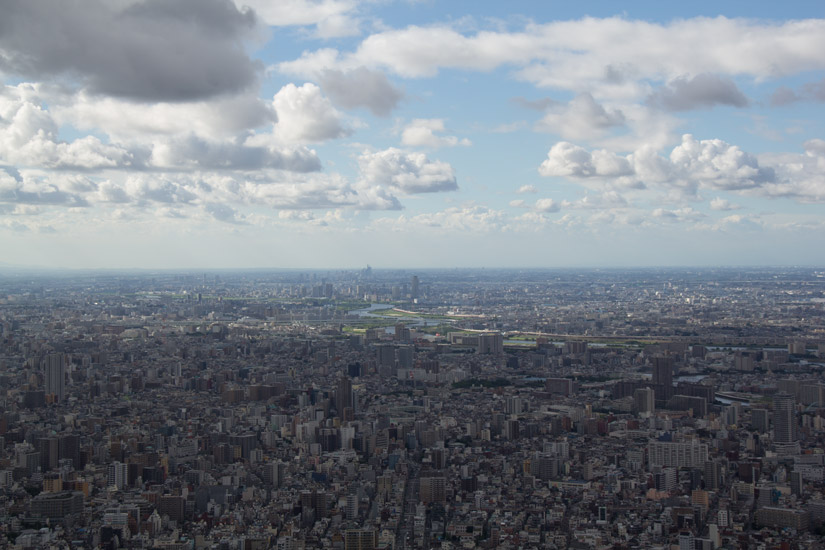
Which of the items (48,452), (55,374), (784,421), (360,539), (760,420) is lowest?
(360,539)

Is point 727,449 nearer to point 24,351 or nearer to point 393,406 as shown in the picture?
point 393,406

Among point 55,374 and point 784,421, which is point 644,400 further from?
point 55,374

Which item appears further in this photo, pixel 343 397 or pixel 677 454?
pixel 343 397

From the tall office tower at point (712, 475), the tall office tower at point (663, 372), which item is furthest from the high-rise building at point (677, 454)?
the tall office tower at point (663, 372)

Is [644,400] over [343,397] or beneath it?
beneath

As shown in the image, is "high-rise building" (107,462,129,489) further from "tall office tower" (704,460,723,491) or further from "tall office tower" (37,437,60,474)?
"tall office tower" (704,460,723,491)

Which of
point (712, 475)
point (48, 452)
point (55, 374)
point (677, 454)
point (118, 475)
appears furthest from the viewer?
point (55, 374)

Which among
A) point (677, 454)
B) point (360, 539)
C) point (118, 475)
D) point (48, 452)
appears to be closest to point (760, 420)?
point (677, 454)
